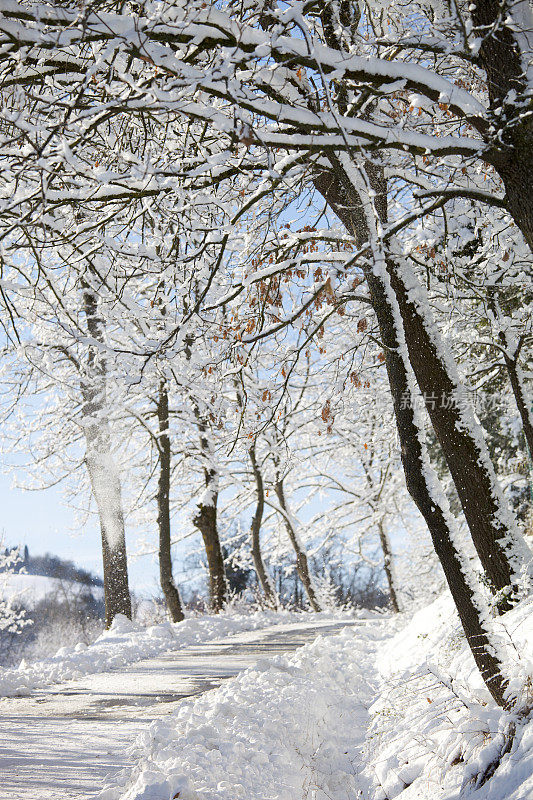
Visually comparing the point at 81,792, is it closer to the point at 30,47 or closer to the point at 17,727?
the point at 17,727

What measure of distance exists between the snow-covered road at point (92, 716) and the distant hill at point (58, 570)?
4053 centimetres

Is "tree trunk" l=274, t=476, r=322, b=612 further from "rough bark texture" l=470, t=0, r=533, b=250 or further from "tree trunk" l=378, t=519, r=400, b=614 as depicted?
"rough bark texture" l=470, t=0, r=533, b=250

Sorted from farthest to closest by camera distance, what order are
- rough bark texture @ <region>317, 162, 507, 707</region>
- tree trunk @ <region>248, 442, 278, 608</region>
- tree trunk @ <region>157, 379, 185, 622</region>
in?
tree trunk @ <region>248, 442, 278, 608</region>, tree trunk @ <region>157, 379, 185, 622</region>, rough bark texture @ <region>317, 162, 507, 707</region>

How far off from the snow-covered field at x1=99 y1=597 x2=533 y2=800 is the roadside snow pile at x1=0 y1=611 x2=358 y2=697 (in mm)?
3202

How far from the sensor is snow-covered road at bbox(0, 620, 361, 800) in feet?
14.2

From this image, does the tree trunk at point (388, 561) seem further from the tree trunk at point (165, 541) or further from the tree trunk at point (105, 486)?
the tree trunk at point (105, 486)

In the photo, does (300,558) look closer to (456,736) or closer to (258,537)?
(258,537)

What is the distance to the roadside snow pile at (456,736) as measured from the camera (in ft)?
10.2

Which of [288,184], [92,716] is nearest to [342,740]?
[92,716]

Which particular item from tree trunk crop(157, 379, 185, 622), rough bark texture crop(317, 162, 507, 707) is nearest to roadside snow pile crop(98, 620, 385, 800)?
rough bark texture crop(317, 162, 507, 707)

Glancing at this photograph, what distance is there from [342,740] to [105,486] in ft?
32.5

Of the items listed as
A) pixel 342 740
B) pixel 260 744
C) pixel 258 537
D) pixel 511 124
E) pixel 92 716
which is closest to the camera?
pixel 511 124

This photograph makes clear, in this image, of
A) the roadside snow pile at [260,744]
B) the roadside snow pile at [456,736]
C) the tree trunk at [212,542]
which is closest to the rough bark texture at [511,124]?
the roadside snow pile at [456,736]

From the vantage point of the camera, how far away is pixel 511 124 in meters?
3.77
